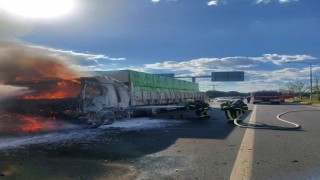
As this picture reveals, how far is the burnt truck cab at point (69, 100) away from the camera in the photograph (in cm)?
1299

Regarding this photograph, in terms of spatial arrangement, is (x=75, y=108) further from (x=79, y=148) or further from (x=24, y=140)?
(x=79, y=148)

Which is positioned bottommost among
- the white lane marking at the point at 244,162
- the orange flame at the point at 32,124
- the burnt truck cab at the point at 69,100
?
the white lane marking at the point at 244,162

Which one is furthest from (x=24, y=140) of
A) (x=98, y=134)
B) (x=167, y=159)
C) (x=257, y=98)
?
(x=257, y=98)

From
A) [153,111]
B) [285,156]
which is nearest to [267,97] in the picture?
[153,111]

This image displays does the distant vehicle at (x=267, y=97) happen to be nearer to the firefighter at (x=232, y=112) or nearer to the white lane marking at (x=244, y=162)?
the firefighter at (x=232, y=112)

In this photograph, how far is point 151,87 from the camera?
23250mm

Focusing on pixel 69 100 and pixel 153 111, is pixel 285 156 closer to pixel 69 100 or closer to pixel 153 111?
pixel 69 100

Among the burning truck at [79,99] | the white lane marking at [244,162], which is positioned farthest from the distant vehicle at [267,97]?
the white lane marking at [244,162]

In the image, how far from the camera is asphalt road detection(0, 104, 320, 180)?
684 cm

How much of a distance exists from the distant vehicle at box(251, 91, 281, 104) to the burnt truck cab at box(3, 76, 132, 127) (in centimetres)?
3946

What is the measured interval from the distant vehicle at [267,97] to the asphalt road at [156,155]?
132ft

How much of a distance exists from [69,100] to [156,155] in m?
5.46

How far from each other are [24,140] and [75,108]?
7.83ft

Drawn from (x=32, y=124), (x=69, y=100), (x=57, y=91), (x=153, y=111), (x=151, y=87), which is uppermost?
(x=151, y=87)
